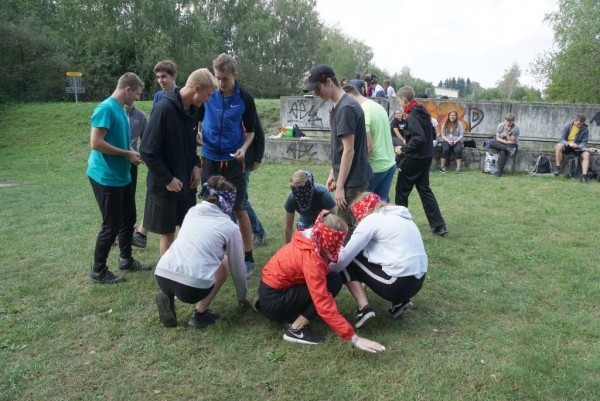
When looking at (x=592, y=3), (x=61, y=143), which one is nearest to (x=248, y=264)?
(x=61, y=143)

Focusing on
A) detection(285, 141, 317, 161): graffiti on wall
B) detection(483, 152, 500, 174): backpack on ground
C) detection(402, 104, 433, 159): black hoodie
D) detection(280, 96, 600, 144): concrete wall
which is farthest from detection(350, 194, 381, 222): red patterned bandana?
detection(280, 96, 600, 144): concrete wall

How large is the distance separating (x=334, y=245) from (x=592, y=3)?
1051 inches

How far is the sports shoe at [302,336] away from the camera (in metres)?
3.39

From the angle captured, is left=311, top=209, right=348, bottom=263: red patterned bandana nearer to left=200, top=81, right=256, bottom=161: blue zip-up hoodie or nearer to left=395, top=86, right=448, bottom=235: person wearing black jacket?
left=200, top=81, right=256, bottom=161: blue zip-up hoodie

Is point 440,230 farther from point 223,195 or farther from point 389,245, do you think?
point 223,195

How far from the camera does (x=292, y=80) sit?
4719 cm

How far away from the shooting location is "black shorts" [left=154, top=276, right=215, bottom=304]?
3.38 meters

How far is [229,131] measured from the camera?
A: 4.44 meters

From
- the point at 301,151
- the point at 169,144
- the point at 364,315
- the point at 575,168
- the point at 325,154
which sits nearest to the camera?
the point at 364,315

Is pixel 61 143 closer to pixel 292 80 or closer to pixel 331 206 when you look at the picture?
pixel 331 206

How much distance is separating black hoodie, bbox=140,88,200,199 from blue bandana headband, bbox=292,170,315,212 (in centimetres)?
103

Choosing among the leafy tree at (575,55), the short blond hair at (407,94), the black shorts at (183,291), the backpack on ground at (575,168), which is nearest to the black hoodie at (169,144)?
the black shorts at (183,291)

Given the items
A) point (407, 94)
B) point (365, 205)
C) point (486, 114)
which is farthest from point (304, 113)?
point (365, 205)

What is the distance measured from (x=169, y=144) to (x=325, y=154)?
8.20m
